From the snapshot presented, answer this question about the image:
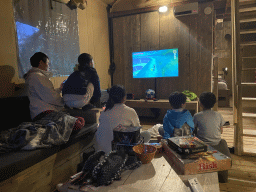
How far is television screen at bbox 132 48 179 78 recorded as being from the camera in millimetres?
3986

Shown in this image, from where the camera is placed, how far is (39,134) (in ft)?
5.28

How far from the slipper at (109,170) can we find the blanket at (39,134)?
860 millimetres

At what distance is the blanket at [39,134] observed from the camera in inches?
59.9

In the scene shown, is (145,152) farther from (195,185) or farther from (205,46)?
(205,46)

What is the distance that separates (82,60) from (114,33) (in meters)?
2.29

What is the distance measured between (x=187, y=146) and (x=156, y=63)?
10.6ft

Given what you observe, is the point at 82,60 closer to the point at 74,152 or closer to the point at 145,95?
the point at 74,152

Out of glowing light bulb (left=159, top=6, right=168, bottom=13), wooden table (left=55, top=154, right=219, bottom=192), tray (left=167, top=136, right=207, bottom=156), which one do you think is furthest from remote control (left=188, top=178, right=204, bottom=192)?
glowing light bulb (left=159, top=6, right=168, bottom=13)

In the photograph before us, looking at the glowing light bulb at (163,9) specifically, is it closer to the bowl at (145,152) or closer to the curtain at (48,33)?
the curtain at (48,33)

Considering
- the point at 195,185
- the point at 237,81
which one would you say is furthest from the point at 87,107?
the point at 237,81

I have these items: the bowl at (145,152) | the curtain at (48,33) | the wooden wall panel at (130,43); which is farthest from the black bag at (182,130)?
the wooden wall panel at (130,43)

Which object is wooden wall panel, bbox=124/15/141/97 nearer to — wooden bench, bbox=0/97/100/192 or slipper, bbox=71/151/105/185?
wooden bench, bbox=0/97/100/192

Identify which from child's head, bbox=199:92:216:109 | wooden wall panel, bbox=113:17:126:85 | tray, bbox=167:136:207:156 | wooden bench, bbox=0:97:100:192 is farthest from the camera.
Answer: wooden wall panel, bbox=113:17:126:85

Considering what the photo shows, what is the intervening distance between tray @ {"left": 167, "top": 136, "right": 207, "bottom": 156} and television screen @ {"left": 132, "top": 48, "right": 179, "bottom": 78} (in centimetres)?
299
